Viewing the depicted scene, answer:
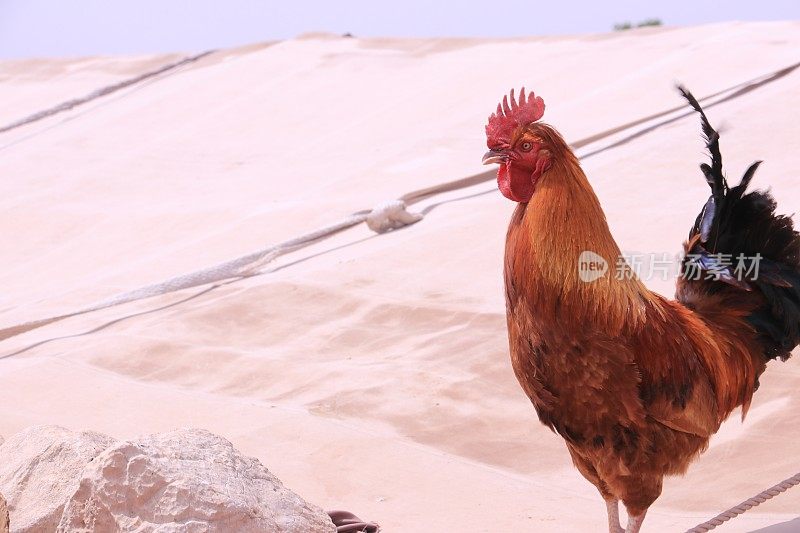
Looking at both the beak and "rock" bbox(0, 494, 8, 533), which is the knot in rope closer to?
the beak

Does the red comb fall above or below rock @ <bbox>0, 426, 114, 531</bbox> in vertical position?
above

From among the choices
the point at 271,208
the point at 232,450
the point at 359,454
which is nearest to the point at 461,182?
the point at 271,208

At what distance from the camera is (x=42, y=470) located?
158 inches

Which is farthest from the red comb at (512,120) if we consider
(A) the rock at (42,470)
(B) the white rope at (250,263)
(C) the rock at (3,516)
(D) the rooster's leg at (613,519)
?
(B) the white rope at (250,263)

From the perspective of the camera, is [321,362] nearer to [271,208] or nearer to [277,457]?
[277,457]

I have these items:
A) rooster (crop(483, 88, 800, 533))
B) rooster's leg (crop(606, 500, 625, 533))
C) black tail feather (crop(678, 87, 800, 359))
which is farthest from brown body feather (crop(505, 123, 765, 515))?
black tail feather (crop(678, 87, 800, 359))

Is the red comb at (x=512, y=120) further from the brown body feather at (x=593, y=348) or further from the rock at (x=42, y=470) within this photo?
the rock at (x=42, y=470)

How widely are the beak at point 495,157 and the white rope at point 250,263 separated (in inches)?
188

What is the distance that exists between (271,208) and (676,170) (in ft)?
14.0

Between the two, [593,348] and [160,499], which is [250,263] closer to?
[160,499]

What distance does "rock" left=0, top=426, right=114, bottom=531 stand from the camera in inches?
149

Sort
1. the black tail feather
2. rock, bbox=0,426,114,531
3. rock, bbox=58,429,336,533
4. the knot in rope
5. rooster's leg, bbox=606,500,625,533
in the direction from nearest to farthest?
rock, bbox=58,429,336,533, rock, bbox=0,426,114,531, rooster's leg, bbox=606,500,625,533, the black tail feather, the knot in rope

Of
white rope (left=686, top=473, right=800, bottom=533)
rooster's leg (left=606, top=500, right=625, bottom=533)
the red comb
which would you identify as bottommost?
white rope (left=686, top=473, right=800, bottom=533)

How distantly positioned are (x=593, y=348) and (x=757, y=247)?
102 centimetres
